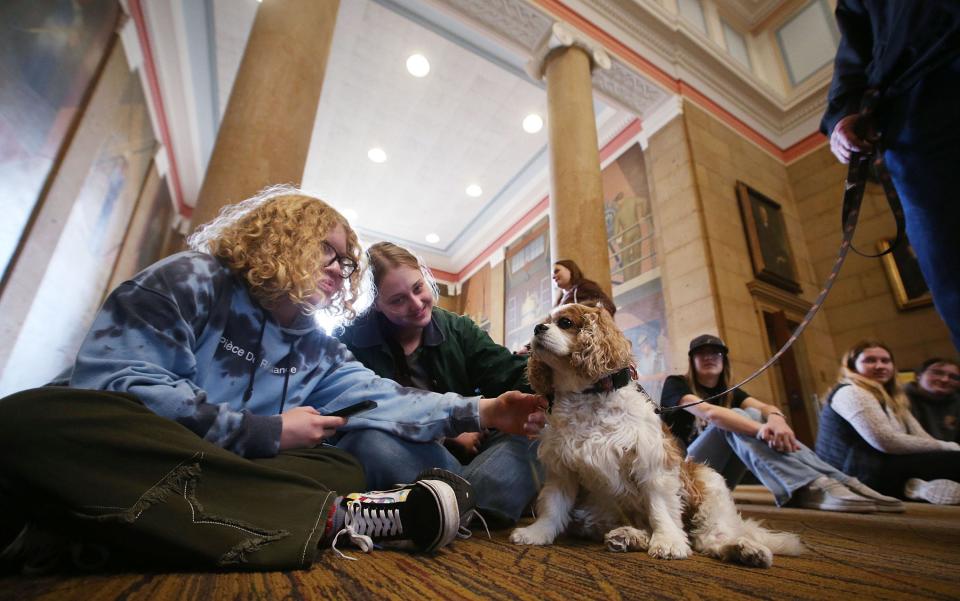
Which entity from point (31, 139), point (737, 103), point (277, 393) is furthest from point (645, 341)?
point (31, 139)

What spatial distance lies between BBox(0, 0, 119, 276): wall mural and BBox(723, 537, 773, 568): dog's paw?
500 centimetres

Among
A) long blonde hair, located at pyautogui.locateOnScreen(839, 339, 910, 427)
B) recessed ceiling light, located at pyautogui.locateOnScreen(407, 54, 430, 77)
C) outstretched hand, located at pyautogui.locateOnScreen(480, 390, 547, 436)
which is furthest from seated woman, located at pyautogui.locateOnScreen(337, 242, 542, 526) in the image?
recessed ceiling light, located at pyautogui.locateOnScreen(407, 54, 430, 77)

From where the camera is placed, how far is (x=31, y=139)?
3416mm

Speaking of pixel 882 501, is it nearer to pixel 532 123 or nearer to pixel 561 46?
pixel 561 46

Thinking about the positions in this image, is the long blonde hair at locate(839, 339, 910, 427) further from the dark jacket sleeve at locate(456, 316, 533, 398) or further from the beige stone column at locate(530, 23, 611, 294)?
Answer: the dark jacket sleeve at locate(456, 316, 533, 398)

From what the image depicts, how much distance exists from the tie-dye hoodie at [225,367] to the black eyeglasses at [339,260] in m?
0.23

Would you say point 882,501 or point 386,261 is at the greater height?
point 386,261

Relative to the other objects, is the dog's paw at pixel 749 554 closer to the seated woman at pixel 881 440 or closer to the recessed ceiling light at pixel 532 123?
the seated woman at pixel 881 440

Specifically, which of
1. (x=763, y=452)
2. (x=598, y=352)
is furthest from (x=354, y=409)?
(x=763, y=452)

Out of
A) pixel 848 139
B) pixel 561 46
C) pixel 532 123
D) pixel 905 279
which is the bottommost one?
pixel 848 139

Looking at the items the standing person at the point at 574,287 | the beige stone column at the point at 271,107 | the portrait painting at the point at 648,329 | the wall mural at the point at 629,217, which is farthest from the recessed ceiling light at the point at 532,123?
the beige stone column at the point at 271,107

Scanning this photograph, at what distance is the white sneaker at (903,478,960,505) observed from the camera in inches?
112

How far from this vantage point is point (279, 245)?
4.66 feet

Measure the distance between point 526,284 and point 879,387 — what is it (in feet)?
25.6
